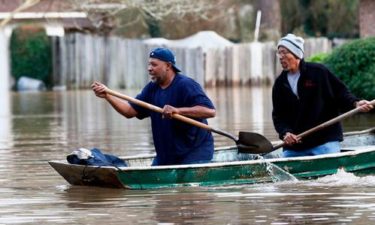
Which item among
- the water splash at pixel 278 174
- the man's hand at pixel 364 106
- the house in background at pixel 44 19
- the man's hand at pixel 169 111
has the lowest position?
the water splash at pixel 278 174

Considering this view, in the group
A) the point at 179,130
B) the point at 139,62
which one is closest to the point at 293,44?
the point at 179,130

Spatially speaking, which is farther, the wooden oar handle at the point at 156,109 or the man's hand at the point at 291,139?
the man's hand at the point at 291,139

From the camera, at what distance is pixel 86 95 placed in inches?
1727

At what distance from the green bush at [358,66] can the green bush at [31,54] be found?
24.0m

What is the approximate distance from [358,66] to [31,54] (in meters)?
25.1

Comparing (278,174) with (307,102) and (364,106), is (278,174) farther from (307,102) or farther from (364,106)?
(364,106)

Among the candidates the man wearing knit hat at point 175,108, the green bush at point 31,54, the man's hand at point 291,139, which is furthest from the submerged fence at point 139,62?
the man wearing knit hat at point 175,108

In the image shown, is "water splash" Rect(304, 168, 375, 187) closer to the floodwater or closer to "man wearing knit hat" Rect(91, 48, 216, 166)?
the floodwater

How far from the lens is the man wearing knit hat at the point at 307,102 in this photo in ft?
50.6

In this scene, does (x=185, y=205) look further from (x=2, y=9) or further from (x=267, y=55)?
(x=2, y=9)

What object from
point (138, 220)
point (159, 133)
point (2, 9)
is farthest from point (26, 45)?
point (138, 220)

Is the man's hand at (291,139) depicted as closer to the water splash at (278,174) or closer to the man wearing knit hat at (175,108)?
the water splash at (278,174)

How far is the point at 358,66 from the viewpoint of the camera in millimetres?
27547

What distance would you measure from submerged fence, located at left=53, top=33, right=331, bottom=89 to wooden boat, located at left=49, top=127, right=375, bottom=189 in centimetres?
3159
